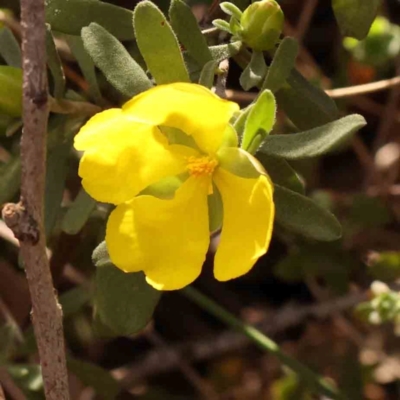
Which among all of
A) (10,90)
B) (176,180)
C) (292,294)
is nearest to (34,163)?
(176,180)

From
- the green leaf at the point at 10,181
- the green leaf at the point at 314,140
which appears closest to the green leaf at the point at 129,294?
the green leaf at the point at 10,181

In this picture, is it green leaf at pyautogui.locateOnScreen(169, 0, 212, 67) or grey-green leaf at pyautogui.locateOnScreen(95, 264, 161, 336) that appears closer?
green leaf at pyautogui.locateOnScreen(169, 0, 212, 67)

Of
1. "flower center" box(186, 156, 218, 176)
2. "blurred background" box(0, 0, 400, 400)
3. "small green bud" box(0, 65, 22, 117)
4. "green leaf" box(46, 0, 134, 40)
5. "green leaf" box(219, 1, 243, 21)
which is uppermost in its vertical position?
"green leaf" box(219, 1, 243, 21)

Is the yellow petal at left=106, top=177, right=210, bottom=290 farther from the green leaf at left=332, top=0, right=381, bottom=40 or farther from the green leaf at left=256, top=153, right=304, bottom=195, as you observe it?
the green leaf at left=332, top=0, right=381, bottom=40

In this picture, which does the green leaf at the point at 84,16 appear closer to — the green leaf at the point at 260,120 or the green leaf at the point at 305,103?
the green leaf at the point at 305,103

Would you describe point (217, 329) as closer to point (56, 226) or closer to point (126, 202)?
point (56, 226)

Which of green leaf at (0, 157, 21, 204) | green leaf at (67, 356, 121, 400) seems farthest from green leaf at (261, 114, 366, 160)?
green leaf at (67, 356, 121, 400)
